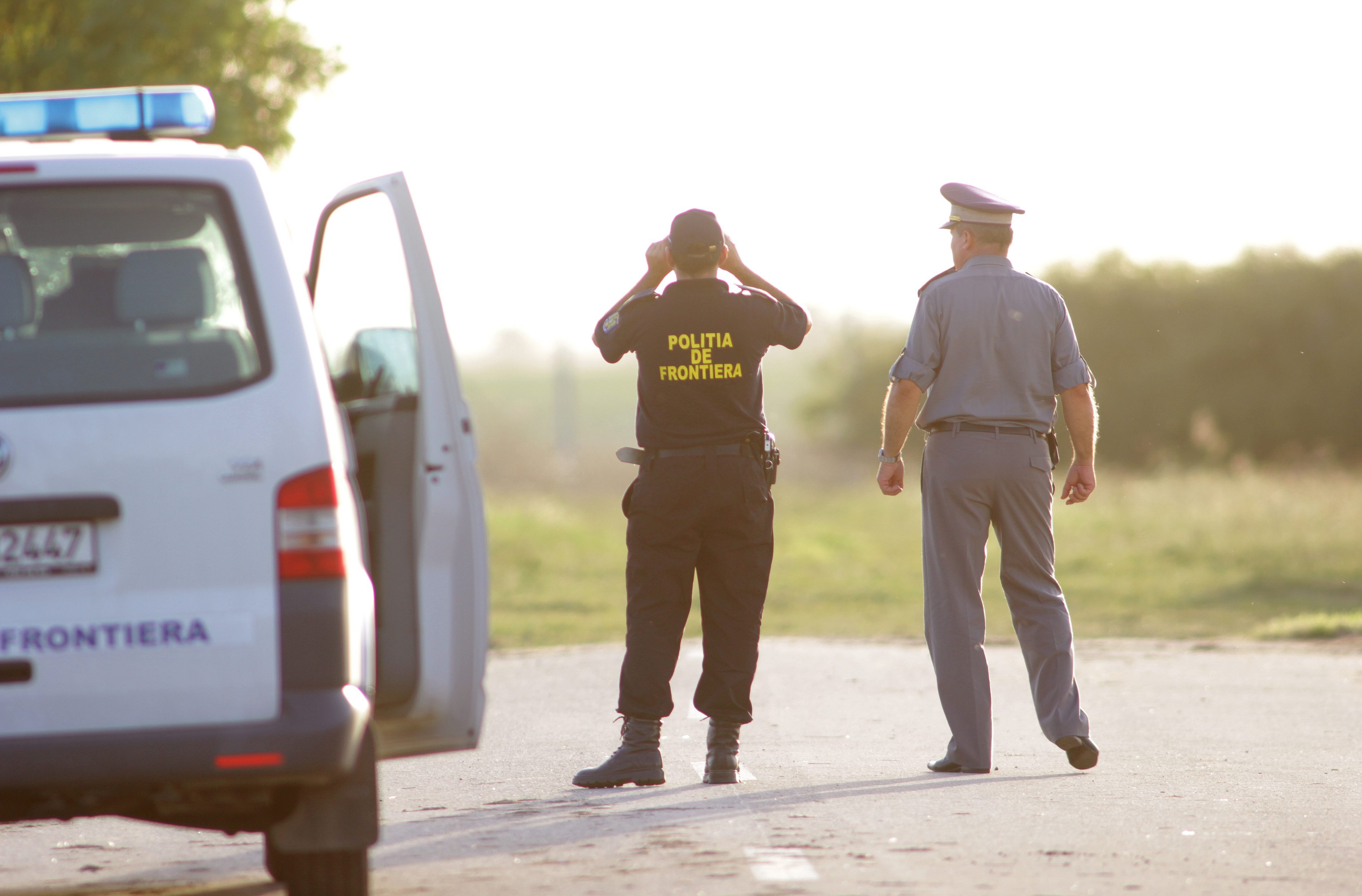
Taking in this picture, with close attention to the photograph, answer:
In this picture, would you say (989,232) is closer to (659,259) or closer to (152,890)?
(659,259)

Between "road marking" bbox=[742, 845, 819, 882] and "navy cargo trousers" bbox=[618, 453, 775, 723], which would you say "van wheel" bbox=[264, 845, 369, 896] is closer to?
"road marking" bbox=[742, 845, 819, 882]

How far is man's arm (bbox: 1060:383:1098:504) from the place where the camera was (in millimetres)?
6480

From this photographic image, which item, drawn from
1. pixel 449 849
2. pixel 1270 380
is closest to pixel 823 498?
pixel 1270 380

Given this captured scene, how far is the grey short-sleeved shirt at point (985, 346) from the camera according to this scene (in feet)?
20.8

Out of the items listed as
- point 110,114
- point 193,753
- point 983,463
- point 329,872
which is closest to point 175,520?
point 193,753

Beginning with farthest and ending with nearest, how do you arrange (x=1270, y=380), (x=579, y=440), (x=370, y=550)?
(x=579, y=440) < (x=1270, y=380) < (x=370, y=550)

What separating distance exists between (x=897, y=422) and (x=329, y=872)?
3059 millimetres

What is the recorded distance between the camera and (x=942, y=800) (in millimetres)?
5602

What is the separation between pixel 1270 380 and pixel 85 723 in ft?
128

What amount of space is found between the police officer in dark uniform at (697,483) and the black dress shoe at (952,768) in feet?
2.47

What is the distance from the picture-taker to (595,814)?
5.39 m

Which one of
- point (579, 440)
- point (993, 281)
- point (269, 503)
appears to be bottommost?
point (579, 440)

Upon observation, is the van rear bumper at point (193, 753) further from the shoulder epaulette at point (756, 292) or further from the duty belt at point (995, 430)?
the duty belt at point (995, 430)

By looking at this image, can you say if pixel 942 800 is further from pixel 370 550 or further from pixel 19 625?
pixel 19 625
